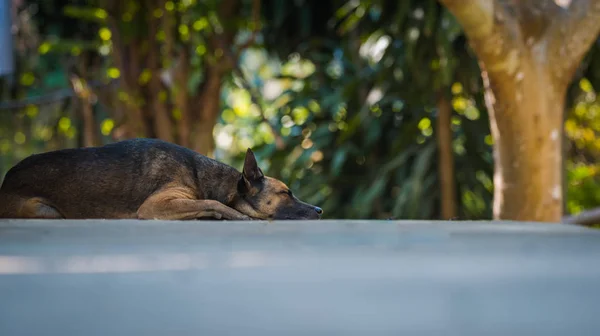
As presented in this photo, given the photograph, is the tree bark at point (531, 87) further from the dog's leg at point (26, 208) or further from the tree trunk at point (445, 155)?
the tree trunk at point (445, 155)

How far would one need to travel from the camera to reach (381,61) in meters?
11.4

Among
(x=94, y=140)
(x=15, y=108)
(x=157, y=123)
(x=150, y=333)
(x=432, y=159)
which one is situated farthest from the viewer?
(x=15, y=108)

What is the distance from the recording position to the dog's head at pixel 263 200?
5.55m

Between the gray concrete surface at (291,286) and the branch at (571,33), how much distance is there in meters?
3.80

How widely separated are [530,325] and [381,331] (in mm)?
318

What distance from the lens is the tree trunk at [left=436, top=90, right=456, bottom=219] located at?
1098cm

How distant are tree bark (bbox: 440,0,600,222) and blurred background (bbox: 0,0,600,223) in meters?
2.75

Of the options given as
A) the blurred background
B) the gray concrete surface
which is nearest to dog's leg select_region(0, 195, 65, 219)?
the gray concrete surface

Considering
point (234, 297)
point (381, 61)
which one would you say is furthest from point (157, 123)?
point (234, 297)

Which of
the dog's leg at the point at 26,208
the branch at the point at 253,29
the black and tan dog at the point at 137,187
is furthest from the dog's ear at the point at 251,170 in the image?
the branch at the point at 253,29

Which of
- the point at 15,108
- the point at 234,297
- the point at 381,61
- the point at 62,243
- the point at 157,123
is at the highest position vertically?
the point at 234,297

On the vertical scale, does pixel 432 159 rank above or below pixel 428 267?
below

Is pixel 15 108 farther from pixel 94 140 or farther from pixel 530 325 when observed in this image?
pixel 530 325

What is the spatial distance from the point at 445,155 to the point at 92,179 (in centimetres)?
653
